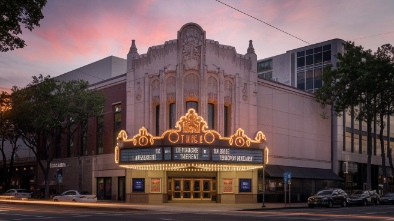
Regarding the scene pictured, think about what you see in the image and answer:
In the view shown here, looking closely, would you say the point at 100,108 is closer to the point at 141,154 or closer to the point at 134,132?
the point at 134,132

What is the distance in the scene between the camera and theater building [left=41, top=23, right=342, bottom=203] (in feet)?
157

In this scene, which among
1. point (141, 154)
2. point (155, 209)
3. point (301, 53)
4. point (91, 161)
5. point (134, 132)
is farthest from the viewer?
point (301, 53)

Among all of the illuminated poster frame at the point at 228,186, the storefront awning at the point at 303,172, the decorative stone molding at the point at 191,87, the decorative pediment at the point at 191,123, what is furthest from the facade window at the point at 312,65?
the decorative pediment at the point at 191,123

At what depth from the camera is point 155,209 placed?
40.2 metres

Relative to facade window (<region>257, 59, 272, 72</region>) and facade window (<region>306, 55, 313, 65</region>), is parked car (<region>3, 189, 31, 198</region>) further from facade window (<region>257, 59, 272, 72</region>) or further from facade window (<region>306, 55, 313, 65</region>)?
facade window (<region>306, 55, 313, 65</region>)

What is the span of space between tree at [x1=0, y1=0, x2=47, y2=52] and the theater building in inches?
1118

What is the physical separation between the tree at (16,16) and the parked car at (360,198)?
4121cm

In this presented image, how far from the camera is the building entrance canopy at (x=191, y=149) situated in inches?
1847

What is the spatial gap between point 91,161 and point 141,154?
13.8 metres

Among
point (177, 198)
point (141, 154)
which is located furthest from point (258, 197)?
point (141, 154)

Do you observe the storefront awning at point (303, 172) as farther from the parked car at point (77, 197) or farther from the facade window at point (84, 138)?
the facade window at point (84, 138)

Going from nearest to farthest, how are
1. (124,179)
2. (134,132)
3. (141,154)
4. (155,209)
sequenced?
(155,209) < (141,154) < (134,132) < (124,179)

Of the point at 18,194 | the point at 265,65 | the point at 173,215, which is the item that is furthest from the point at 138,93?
the point at 265,65

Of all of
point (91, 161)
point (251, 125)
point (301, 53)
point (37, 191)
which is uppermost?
point (301, 53)
